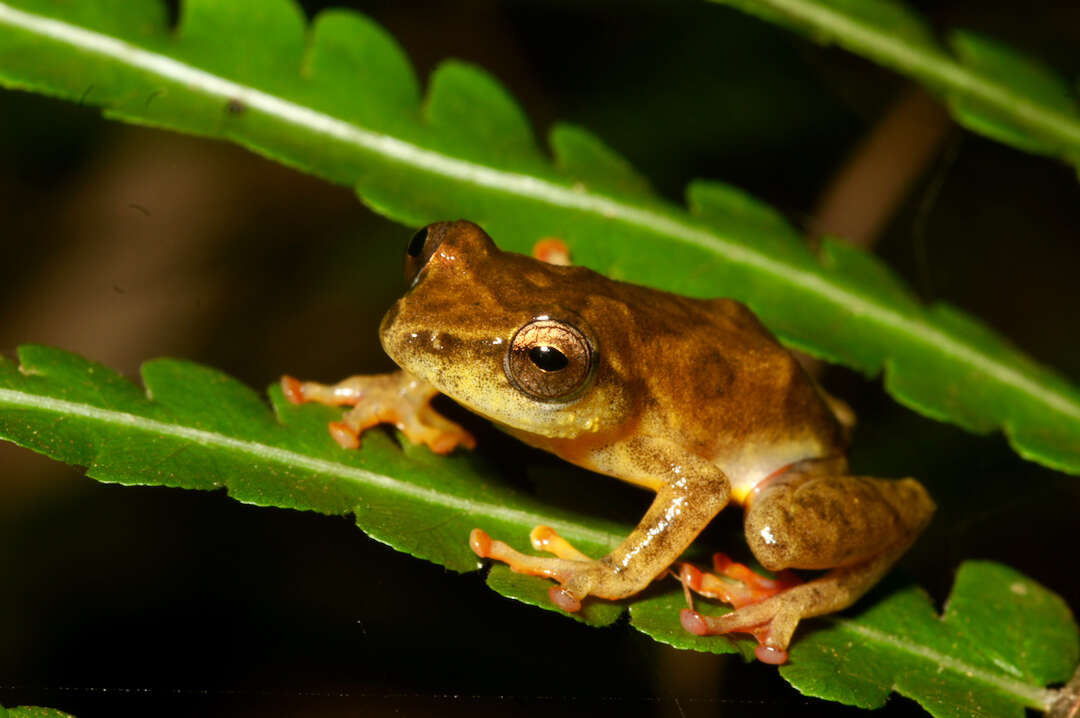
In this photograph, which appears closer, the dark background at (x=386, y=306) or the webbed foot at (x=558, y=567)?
the webbed foot at (x=558, y=567)

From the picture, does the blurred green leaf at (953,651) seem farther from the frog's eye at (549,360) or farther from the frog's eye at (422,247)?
the frog's eye at (422,247)

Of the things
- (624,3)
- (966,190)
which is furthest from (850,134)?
(624,3)

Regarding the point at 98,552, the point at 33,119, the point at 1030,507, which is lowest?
the point at 98,552

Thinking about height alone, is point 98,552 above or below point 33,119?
below

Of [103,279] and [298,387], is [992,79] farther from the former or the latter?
[103,279]

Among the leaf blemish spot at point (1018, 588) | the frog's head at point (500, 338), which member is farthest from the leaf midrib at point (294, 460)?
the leaf blemish spot at point (1018, 588)
